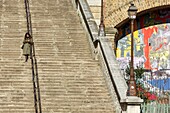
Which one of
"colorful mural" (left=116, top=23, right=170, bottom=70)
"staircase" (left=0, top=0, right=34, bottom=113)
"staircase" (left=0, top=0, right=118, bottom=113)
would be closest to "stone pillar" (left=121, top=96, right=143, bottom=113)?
"staircase" (left=0, top=0, right=118, bottom=113)

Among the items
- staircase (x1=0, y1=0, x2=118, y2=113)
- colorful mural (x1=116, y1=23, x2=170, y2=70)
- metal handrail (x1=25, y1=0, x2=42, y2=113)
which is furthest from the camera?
colorful mural (x1=116, y1=23, x2=170, y2=70)

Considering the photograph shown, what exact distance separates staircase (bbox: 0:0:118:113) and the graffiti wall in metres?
4.28

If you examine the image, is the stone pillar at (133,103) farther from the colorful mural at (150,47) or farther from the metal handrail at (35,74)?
the colorful mural at (150,47)

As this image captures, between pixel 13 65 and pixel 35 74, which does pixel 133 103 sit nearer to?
pixel 35 74

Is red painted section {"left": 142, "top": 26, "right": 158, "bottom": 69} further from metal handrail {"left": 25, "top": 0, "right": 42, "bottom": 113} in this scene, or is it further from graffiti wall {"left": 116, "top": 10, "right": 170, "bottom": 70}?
metal handrail {"left": 25, "top": 0, "right": 42, "bottom": 113}

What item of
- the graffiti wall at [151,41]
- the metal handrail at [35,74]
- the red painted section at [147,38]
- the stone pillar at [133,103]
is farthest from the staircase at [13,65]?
the red painted section at [147,38]

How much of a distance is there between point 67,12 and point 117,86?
24.0ft

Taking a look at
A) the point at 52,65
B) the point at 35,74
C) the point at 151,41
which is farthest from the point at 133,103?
the point at 151,41

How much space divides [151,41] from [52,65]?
9610mm

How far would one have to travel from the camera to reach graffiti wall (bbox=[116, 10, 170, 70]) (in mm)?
29328

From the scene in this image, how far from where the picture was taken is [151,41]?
2952cm

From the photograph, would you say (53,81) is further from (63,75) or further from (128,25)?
(128,25)

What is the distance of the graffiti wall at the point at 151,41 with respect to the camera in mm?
29328

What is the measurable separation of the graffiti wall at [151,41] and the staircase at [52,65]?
169 inches
